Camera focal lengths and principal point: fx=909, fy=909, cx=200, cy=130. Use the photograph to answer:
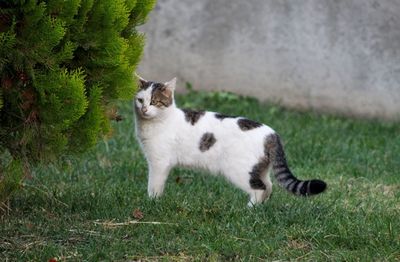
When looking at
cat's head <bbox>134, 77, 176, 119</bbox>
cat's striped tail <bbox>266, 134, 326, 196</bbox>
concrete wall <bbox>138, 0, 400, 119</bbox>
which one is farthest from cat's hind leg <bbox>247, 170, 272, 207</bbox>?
concrete wall <bbox>138, 0, 400, 119</bbox>

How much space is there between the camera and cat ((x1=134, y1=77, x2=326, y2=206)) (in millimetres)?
6441

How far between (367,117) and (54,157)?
615 centimetres

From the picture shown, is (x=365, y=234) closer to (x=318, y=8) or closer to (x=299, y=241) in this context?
(x=299, y=241)

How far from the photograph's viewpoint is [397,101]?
10977 mm

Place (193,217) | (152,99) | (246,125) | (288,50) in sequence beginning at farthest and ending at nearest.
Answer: (288,50) → (152,99) → (246,125) → (193,217)

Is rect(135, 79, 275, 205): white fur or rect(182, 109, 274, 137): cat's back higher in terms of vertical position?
rect(182, 109, 274, 137): cat's back

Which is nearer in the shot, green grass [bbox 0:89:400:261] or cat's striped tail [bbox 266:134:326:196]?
green grass [bbox 0:89:400:261]

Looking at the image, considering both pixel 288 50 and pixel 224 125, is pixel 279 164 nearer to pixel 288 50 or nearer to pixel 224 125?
pixel 224 125

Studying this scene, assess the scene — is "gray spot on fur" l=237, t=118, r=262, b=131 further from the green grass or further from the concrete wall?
the concrete wall

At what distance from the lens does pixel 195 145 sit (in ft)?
21.7

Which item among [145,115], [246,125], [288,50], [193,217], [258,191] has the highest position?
[288,50]

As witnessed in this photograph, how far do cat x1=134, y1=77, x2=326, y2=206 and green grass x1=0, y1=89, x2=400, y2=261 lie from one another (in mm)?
176

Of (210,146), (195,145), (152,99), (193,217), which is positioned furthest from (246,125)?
(193,217)

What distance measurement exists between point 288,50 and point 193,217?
564 cm
